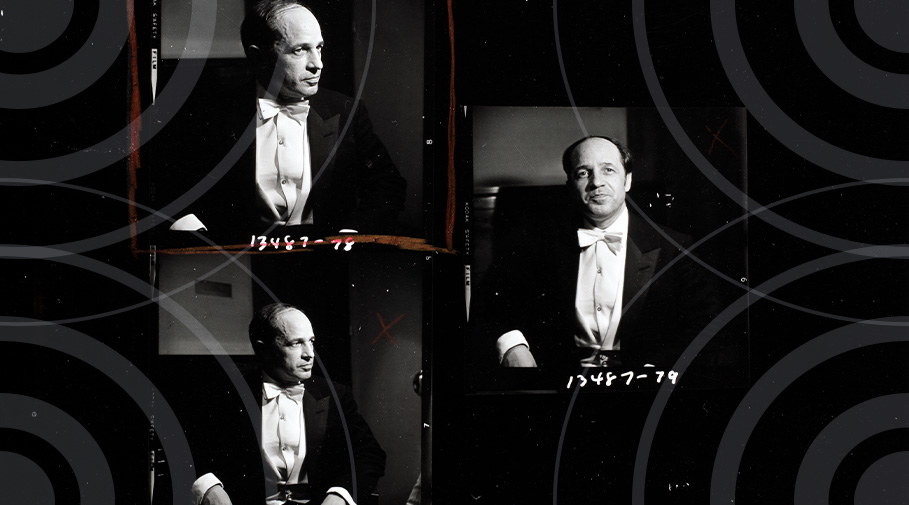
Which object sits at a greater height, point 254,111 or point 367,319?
point 254,111

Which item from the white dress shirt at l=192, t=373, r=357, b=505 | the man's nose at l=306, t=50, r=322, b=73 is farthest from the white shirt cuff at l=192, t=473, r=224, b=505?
the man's nose at l=306, t=50, r=322, b=73

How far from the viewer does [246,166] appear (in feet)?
2.30

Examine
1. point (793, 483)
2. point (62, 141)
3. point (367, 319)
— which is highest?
point (62, 141)

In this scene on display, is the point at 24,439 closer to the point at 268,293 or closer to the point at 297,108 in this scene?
the point at 268,293

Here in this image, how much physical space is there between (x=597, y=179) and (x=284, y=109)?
326mm

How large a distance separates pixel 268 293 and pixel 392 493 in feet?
0.79

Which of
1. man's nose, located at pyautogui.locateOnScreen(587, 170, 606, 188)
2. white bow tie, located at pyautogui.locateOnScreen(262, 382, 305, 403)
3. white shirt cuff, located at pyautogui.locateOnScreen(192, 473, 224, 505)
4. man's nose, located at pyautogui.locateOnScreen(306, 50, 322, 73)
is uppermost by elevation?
man's nose, located at pyautogui.locateOnScreen(306, 50, 322, 73)

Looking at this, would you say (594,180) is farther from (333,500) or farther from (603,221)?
(333,500)

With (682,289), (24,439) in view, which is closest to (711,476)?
(682,289)

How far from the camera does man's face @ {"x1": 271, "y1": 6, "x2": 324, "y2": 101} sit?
0.70m

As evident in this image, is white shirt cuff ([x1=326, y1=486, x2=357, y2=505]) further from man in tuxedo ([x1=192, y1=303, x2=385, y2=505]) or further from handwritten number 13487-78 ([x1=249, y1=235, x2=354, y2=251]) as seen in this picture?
handwritten number 13487-78 ([x1=249, y1=235, x2=354, y2=251])

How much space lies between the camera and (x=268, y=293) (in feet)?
2.33

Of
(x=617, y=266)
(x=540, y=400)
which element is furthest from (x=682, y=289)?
(x=540, y=400)

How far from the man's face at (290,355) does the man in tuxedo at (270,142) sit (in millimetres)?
103
